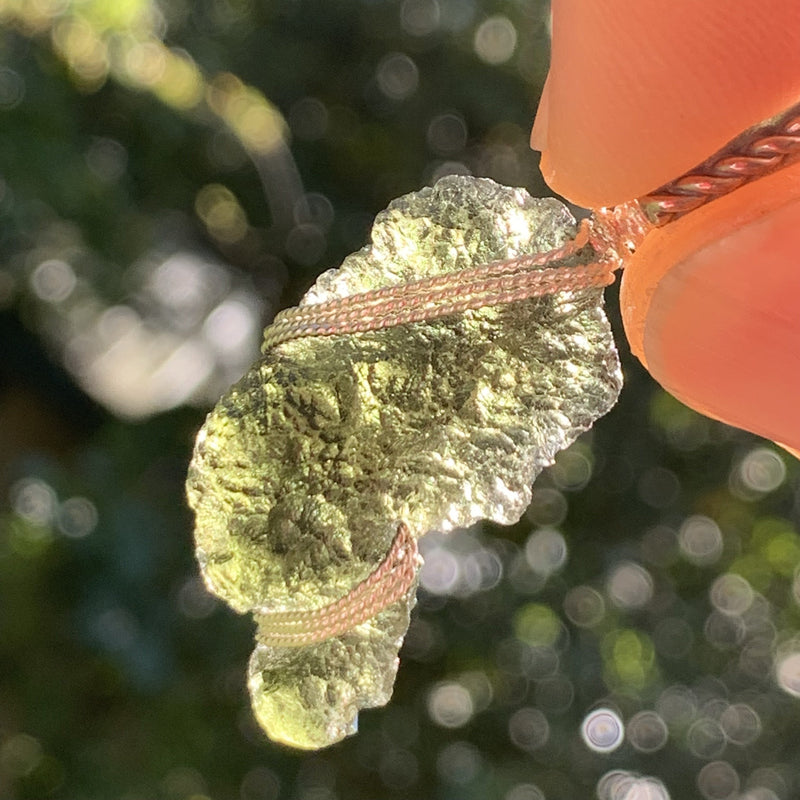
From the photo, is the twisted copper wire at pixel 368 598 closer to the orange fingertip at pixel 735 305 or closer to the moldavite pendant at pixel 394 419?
the moldavite pendant at pixel 394 419

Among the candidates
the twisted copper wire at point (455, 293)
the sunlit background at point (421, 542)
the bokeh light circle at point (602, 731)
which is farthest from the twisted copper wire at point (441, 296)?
the bokeh light circle at point (602, 731)

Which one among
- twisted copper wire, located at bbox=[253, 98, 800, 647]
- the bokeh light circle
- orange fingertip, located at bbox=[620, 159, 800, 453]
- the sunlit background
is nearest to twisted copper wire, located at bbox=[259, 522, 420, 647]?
twisted copper wire, located at bbox=[253, 98, 800, 647]

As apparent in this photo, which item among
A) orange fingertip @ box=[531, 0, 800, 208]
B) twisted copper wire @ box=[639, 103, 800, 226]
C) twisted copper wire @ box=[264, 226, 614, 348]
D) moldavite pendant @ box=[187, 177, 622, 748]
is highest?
orange fingertip @ box=[531, 0, 800, 208]

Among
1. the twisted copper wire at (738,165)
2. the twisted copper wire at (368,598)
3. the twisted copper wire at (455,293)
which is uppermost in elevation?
the twisted copper wire at (738,165)

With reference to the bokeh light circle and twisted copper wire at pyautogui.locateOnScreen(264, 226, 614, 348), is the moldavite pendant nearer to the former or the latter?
twisted copper wire at pyautogui.locateOnScreen(264, 226, 614, 348)

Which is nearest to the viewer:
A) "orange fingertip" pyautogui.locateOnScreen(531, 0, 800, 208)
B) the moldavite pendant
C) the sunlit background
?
"orange fingertip" pyautogui.locateOnScreen(531, 0, 800, 208)

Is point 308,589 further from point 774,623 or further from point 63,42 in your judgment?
point 774,623

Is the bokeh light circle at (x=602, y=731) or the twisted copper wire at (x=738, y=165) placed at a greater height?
the twisted copper wire at (x=738, y=165)
